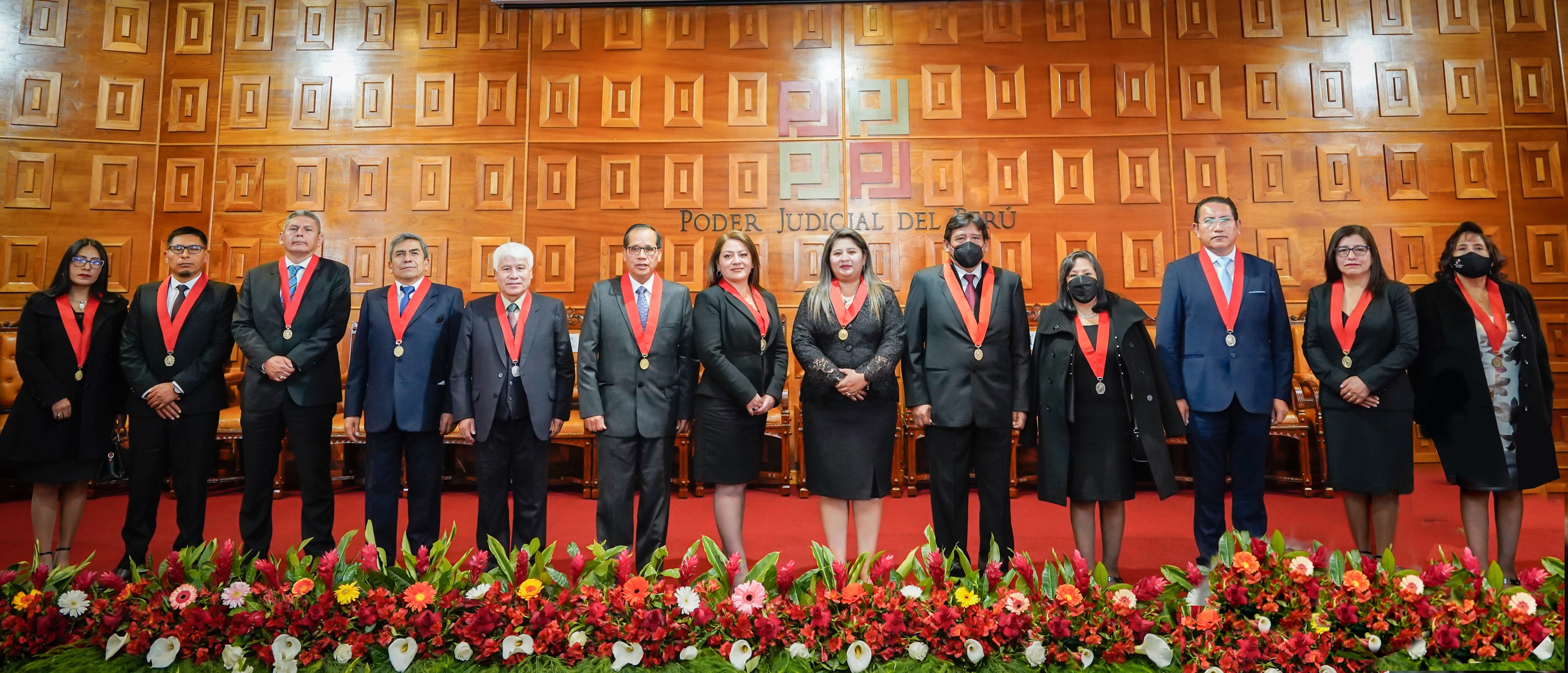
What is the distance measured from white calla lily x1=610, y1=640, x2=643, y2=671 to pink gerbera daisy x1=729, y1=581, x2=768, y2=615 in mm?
317

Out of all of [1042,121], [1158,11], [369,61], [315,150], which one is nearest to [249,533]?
[315,150]

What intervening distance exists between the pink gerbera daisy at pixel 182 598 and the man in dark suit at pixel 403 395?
0.76 m

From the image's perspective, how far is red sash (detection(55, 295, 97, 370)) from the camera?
321cm

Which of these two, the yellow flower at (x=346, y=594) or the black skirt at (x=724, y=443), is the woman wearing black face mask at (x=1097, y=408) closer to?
the black skirt at (x=724, y=443)

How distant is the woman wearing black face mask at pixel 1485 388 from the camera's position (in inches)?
112

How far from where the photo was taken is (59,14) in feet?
18.4

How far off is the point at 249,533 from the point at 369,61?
4.30 meters

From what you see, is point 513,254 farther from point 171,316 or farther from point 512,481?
point 171,316

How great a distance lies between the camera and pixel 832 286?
2.92 metres

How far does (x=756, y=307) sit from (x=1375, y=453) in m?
2.55

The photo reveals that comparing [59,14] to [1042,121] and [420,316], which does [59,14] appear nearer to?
[420,316]

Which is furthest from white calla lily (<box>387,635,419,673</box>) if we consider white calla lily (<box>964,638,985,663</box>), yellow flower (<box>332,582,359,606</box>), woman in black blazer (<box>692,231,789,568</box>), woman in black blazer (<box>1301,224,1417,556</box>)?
woman in black blazer (<box>1301,224,1417,556</box>)

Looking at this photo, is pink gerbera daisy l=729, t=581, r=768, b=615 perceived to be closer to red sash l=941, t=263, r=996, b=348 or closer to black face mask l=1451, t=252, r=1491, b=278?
red sash l=941, t=263, r=996, b=348

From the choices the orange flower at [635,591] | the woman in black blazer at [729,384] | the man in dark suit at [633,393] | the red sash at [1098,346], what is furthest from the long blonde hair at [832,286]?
the orange flower at [635,591]
